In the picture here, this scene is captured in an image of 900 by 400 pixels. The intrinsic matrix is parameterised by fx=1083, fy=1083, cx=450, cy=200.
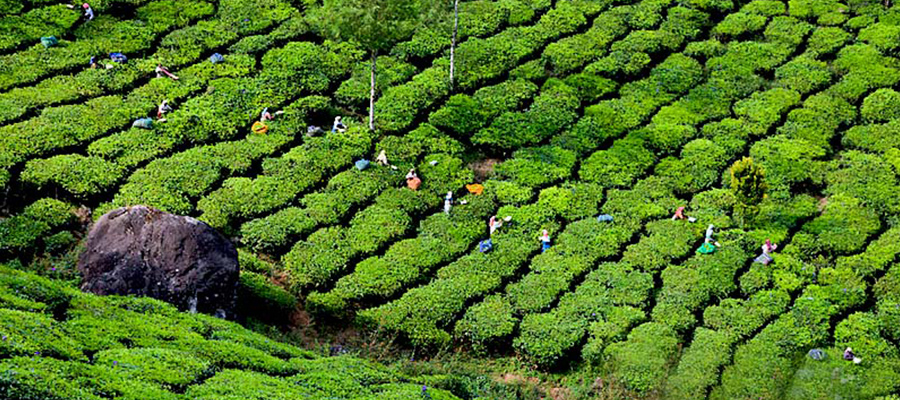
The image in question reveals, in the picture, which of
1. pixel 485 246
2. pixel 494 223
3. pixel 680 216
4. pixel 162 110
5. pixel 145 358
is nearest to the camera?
pixel 145 358

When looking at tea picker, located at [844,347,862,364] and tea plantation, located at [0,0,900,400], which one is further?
tea picker, located at [844,347,862,364]

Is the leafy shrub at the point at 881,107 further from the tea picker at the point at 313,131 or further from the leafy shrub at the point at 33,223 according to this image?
the leafy shrub at the point at 33,223

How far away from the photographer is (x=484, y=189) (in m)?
31.4

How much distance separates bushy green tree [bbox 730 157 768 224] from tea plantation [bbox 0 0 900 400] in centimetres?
7

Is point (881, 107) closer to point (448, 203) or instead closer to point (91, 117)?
point (448, 203)

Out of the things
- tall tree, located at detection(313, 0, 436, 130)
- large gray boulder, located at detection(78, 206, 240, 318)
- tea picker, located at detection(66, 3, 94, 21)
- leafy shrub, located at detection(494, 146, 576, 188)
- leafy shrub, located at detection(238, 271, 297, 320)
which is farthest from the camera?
tea picker, located at detection(66, 3, 94, 21)

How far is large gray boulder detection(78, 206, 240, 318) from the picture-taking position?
24875 mm

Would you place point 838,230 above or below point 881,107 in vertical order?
below

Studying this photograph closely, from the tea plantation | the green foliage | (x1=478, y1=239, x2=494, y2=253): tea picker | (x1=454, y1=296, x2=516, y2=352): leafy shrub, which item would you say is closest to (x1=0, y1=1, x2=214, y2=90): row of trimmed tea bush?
the tea plantation

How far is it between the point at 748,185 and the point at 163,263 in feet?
50.3

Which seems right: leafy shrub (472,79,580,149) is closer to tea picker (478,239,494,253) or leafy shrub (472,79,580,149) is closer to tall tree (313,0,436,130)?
tall tree (313,0,436,130)

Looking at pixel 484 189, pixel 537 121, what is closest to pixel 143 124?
pixel 484 189

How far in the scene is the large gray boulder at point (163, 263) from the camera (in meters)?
24.9

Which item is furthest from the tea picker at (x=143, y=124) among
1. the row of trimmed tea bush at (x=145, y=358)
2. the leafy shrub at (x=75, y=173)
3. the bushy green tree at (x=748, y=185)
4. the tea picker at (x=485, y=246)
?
the bushy green tree at (x=748, y=185)
